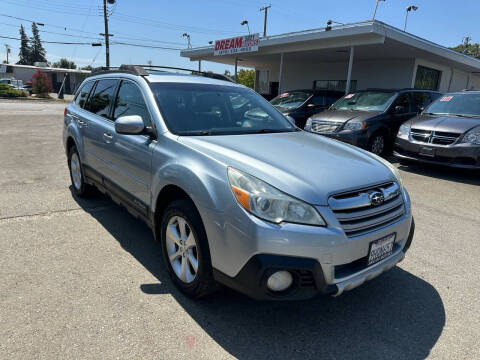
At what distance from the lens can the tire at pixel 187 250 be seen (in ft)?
7.98

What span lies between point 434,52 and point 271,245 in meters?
13.5

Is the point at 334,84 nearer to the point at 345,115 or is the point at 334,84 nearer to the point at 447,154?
the point at 345,115

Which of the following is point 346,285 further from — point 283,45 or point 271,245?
point 283,45

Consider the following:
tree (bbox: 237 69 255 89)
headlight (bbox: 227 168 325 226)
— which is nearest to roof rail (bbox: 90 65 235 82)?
headlight (bbox: 227 168 325 226)

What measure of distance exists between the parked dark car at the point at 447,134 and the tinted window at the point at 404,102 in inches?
30.7

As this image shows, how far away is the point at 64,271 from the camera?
307 cm

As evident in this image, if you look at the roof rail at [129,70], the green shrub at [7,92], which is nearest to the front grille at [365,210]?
the roof rail at [129,70]

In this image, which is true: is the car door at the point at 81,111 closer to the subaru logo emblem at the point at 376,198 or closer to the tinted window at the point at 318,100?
the subaru logo emblem at the point at 376,198

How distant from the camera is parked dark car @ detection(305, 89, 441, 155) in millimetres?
7930

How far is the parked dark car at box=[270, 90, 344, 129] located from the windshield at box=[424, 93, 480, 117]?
3.36 m

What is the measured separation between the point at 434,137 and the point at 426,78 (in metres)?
11.0

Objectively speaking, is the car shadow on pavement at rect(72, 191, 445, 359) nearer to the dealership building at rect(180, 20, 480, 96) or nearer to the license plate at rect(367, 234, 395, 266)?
the license plate at rect(367, 234, 395, 266)

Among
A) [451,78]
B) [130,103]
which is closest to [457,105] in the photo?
[130,103]

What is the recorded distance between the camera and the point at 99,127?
4008 millimetres
